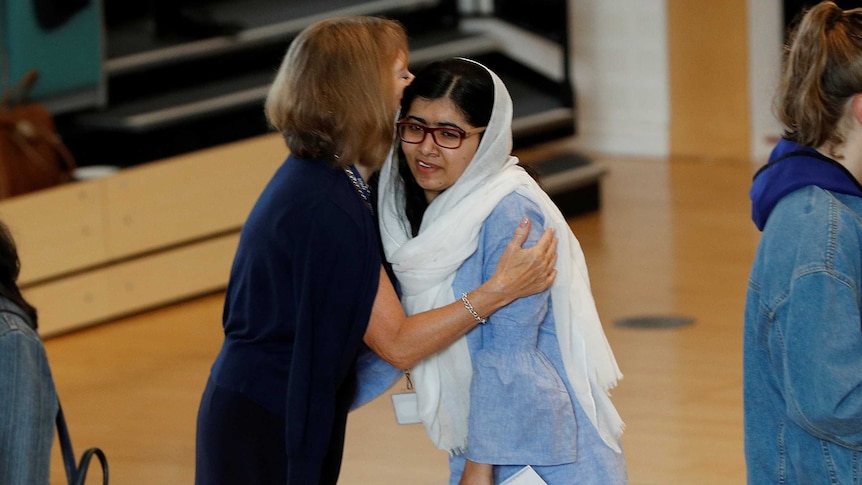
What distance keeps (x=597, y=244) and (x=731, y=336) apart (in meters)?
1.83

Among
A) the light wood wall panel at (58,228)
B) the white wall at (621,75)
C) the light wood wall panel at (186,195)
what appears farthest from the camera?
the white wall at (621,75)

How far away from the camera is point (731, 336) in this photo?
5809 millimetres

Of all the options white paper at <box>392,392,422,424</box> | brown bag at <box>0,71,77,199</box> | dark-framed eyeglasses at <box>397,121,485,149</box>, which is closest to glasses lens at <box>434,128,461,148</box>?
dark-framed eyeglasses at <box>397,121,485,149</box>

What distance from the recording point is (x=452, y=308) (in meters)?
2.43

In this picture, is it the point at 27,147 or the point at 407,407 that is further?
the point at 27,147

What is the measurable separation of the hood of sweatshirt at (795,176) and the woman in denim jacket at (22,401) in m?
1.18

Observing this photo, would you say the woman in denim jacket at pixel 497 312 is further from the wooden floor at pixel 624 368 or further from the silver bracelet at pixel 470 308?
the wooden floor at pixel 624 368

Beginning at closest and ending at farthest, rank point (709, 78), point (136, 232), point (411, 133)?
point (411, 133)
point (136, 232)
point (709, 78)

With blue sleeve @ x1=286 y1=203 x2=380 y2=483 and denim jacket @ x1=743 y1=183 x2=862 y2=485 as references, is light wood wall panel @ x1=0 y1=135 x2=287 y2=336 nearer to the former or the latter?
blue sleeve @ x1=286 y1=203 x2=380 y2=483

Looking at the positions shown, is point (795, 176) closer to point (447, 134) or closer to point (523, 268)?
point (523, 268)

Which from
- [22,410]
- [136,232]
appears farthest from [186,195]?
[22,410]

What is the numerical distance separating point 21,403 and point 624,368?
355 cm

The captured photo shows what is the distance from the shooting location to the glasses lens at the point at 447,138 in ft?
8.04

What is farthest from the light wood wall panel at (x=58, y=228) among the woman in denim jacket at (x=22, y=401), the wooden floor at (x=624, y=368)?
the woman in denim jacket at (x=22, y=401)
